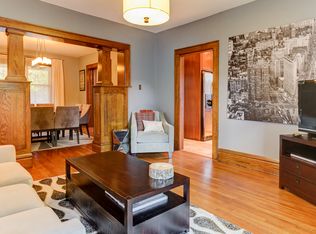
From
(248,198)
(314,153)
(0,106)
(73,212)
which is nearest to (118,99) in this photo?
(0,106)

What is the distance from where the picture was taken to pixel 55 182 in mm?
2854

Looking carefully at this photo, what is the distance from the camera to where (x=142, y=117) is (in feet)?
14.8

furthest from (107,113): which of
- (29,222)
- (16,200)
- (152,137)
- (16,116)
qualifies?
(29,222)

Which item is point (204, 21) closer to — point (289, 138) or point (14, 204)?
point (289, 138)

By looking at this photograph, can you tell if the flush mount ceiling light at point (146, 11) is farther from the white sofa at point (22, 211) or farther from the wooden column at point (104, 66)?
the wooden column at point (104, 66)

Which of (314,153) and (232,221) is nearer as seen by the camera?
(232,221)

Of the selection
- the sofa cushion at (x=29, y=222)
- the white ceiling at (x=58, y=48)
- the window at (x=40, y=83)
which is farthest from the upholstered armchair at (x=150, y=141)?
the window at (x=40, y=83)

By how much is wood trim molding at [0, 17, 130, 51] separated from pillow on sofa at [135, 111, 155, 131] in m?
1.34

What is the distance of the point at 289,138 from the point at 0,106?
3761 millimetres

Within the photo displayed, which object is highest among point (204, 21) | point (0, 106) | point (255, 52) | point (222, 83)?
point (204, 21)

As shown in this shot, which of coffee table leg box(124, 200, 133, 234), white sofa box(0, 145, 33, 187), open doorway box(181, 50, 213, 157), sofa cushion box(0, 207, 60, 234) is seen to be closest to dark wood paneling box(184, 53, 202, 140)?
open doorway box(181, 50, 213, 157)

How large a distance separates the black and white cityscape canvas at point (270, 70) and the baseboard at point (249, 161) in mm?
579

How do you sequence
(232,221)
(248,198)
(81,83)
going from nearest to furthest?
(232,221) → (248,198) → (81,83)

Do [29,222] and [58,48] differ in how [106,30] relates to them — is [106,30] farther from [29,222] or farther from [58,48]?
[29,222]
